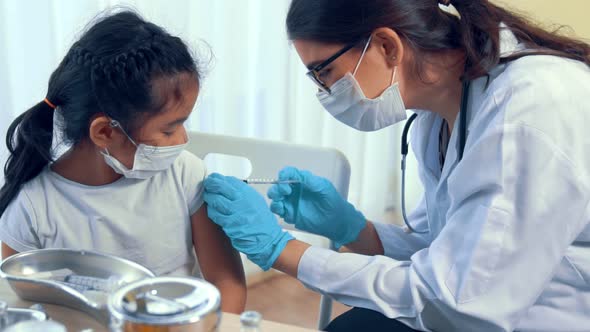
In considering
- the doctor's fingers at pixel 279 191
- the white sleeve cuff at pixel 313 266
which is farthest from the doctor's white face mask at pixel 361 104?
the white sleeve cuff at pixel 313 266

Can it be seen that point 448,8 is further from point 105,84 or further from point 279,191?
point 105,84

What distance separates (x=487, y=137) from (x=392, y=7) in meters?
0.33

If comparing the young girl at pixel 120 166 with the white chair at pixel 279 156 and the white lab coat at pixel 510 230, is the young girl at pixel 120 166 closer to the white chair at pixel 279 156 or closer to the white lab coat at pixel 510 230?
the white chair at pixel 279 156

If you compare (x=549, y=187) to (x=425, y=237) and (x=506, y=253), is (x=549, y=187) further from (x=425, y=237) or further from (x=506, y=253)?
(x=425, y=237)

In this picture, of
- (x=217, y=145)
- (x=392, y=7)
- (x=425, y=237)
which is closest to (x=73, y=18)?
(x=217, y=145)

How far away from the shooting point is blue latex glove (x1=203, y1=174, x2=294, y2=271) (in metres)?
1.36

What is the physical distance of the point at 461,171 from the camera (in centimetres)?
122

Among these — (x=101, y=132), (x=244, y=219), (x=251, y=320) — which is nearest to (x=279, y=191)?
(x=244, y=219)

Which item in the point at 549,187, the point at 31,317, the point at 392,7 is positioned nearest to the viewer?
the point at 31,317

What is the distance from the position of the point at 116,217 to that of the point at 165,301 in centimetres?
73

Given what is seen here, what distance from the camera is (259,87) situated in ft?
7.97

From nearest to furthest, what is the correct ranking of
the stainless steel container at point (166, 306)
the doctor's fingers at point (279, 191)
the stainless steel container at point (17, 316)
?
1. the stainless steel container at point (166, 306)
2. the stainless steel container at point (17, 316)
3. the doctor's fingers at point (279, 191)

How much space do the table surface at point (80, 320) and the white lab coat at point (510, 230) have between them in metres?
0.42

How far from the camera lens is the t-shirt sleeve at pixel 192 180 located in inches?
57.0
